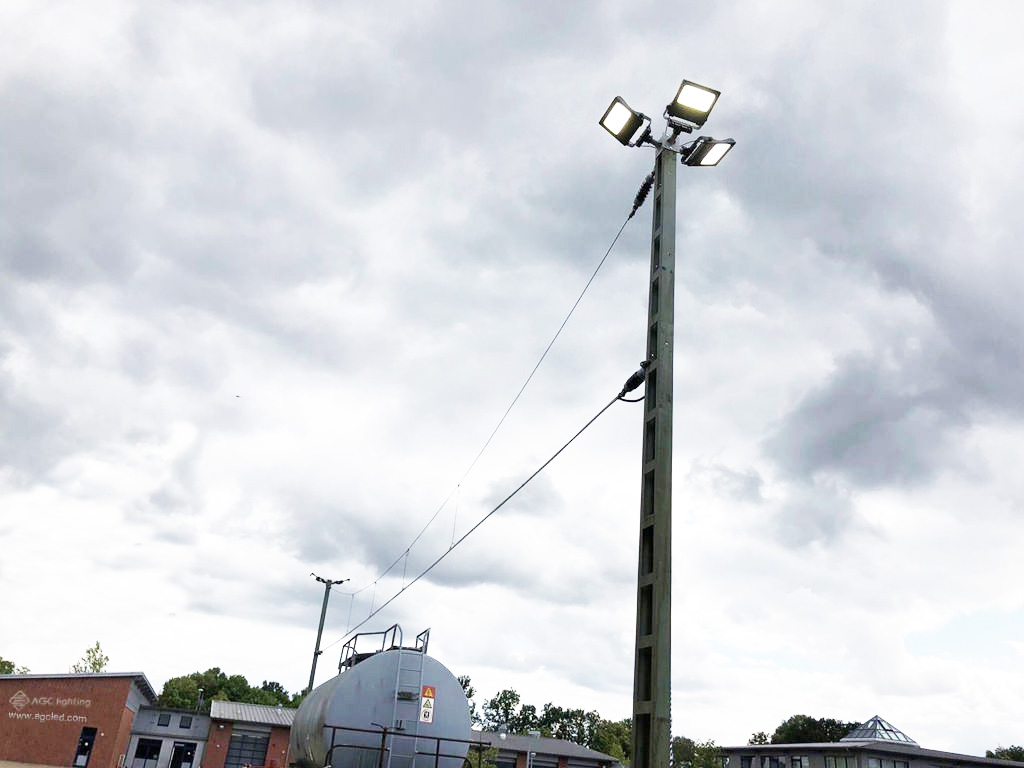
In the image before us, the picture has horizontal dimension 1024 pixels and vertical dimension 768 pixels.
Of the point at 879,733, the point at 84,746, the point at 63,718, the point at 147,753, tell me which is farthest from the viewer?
the point at 879,733

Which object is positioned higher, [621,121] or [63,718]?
[621,121]

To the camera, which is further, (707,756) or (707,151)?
(707,756)

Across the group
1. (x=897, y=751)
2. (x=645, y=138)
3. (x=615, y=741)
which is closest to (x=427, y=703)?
(x=645, y=138)

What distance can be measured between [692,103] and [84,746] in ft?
157

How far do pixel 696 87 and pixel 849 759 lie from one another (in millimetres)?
55724

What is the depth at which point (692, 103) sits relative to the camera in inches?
450

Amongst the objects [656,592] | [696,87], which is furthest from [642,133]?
[656,592]

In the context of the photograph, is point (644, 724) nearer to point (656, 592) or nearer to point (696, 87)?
point (656, 592)

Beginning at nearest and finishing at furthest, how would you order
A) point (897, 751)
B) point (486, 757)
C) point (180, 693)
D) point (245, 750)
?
1. point (486, 757)
2. point (245, 750)
3. point (897, 751)
4. point (180, 693)

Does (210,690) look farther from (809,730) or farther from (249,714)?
(809,730)

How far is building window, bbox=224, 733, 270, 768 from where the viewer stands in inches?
1973

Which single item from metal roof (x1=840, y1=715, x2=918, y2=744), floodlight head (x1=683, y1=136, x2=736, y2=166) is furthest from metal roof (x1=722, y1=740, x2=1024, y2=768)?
floodlight head (x1=683, y1=136, x2=736, y2=166)

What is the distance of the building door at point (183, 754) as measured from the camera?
50250 millimetres

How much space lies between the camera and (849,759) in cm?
5212
